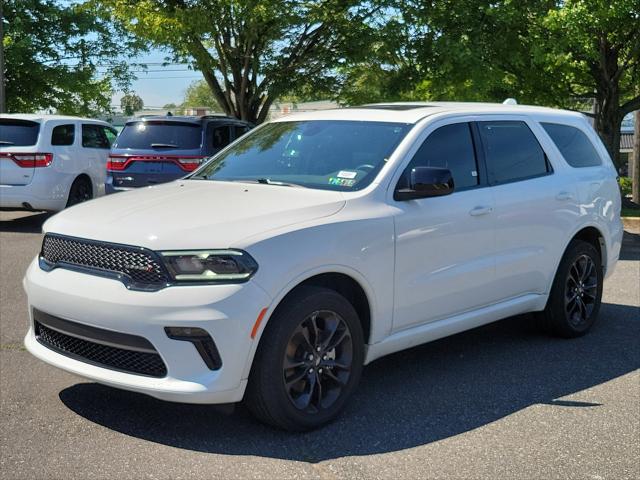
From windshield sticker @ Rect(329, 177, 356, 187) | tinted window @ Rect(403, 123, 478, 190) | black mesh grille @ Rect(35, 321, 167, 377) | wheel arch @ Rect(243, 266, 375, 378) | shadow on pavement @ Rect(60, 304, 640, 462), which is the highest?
tinted window @ Rect(403, 123, 478, 190)

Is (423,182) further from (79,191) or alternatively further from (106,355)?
(79,191)

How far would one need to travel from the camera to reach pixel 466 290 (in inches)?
206

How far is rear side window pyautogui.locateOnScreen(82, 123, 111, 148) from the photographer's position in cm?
1384

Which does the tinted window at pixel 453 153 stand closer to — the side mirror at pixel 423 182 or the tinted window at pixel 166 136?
the side mirror at pixel 423 182

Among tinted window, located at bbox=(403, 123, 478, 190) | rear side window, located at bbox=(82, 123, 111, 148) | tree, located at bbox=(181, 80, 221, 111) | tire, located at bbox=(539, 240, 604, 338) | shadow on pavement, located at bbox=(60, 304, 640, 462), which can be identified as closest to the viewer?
shadow on pavement, located at bbox=(60, 304, 640, 462)

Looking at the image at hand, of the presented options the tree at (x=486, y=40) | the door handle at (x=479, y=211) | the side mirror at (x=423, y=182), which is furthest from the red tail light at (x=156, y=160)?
the side mirror at (x=423, y=182)

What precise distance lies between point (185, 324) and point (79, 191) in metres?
10.2

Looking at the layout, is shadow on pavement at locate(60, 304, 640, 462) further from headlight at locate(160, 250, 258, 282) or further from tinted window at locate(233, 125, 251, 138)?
tinted window at locate(233, 125, 251, 138)

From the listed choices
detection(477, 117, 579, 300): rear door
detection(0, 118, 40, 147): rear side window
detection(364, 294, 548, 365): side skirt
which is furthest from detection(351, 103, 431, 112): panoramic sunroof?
detection(0, 118, 40, 147): rear side window

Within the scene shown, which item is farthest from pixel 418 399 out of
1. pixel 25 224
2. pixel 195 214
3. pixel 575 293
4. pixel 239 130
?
pixel 25 224

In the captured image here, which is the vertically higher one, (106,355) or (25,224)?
(106,355)

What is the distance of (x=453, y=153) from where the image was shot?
17.7ft

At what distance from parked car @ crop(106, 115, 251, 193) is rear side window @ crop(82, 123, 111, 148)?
2.11 m

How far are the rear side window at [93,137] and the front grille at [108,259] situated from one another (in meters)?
9.73
